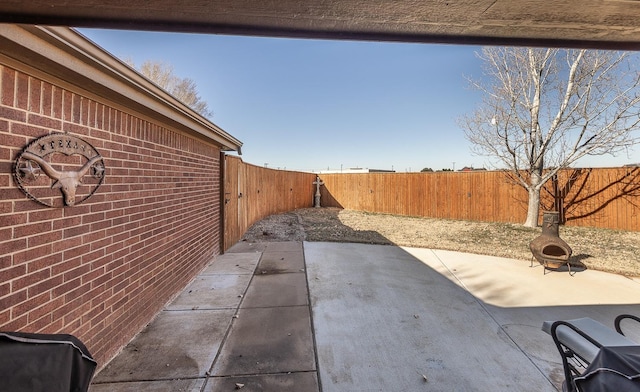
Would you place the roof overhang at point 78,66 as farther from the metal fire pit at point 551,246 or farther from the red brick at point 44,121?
the metal fire pit at point 551,246

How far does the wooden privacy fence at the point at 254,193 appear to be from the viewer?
744 cm

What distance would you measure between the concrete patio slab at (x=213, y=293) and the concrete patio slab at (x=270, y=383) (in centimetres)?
154

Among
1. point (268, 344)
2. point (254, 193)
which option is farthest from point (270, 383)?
point (254, 193)

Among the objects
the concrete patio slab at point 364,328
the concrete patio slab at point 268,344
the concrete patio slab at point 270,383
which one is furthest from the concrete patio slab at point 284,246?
the concrete patio slab at point 270,383

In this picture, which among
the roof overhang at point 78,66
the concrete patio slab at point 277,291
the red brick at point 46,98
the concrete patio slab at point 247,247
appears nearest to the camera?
the roof overhang at point 78,66

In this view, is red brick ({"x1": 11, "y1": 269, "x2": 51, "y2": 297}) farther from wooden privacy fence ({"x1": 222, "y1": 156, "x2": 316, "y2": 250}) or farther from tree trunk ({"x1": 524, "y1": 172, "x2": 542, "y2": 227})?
tree trunk ({"x1": 524, "y1": 172, "x2": 542, "y2": 227})

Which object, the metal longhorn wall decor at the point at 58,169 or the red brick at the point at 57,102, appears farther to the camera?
the red brick at the point at 57,102

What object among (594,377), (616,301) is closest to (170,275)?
(594,377)

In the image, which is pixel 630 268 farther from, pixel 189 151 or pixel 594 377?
pixel 189 151

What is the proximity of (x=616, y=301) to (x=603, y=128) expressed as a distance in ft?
24.1

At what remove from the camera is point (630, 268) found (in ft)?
19.6

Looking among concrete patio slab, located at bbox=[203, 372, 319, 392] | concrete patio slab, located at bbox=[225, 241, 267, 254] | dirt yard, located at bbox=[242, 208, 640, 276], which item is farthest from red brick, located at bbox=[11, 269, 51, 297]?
dirt yard, located at bbox=[242, 208, 640, 276]

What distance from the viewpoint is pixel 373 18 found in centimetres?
165

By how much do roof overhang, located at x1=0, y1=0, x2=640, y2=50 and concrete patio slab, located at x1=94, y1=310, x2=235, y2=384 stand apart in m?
2.77
